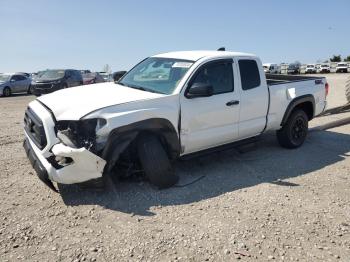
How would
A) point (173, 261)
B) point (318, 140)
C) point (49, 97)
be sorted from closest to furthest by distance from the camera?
1. point (173, 261)
2. point (49, 97)
3. point (318, 140)

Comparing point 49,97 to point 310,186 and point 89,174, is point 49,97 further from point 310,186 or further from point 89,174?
point 310,186

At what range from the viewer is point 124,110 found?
4672 millimetres

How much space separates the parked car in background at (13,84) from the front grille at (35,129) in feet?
65.7

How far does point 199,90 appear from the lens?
517 centimetres

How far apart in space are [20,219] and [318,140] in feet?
20.4

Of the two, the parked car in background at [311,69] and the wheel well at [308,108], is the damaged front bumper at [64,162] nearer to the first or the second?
the wheel well at [308,108]

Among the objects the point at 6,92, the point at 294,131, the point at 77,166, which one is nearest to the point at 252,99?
the point at 294,131

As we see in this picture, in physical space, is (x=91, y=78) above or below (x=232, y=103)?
below

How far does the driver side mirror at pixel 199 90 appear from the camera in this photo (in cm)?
518

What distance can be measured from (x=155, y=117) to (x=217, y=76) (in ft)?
4.72

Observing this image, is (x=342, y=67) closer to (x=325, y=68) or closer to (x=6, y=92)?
(x=325, y=68)

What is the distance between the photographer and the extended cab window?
5.57 meters

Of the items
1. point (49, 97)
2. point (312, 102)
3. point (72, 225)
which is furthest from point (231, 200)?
point (312, 102)

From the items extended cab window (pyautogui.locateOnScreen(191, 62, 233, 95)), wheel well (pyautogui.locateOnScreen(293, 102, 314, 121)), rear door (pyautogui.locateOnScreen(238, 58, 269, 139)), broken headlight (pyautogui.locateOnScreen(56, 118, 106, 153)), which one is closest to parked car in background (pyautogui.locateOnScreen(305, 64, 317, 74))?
wheel well (pyautogui.locateOnScreen(293, 102, 314, 121))
